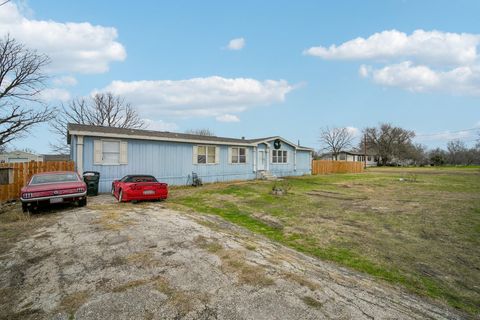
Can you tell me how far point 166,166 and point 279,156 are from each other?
41.3 ft

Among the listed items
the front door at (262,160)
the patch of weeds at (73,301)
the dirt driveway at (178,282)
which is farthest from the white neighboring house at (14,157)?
the patch of weeds at (73,301)

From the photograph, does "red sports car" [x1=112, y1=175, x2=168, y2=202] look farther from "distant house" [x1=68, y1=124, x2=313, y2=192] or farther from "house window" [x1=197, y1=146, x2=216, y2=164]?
"house window" [x1=197, y1=146, x2=216, y2=164]

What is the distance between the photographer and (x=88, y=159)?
13352 millimetres

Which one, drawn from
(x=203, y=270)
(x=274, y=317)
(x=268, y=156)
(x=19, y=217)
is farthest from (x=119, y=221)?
(x=268, y=156)

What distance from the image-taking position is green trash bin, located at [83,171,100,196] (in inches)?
489

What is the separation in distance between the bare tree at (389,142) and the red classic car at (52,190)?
64.7m

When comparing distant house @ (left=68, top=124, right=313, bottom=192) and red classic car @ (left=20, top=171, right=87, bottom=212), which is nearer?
red classic car @ (left=20, top=171, right=87, bottom=212)

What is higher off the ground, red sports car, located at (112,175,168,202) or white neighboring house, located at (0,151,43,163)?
white neighboring house, located at (0,151,43,163)

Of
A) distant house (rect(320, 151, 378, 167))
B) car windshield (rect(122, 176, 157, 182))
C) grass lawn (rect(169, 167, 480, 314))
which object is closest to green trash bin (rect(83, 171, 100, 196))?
car windshield (rect(122, 176, 157, 182))

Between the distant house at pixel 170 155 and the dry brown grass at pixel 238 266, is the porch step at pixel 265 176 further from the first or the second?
the dry brown grass at pixel 238 266

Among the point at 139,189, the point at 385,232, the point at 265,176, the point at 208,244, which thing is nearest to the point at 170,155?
the point at 139,189

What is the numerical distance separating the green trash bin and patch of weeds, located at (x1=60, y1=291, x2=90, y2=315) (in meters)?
10.2

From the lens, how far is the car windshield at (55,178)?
29.5 feet

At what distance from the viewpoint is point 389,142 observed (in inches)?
2534
